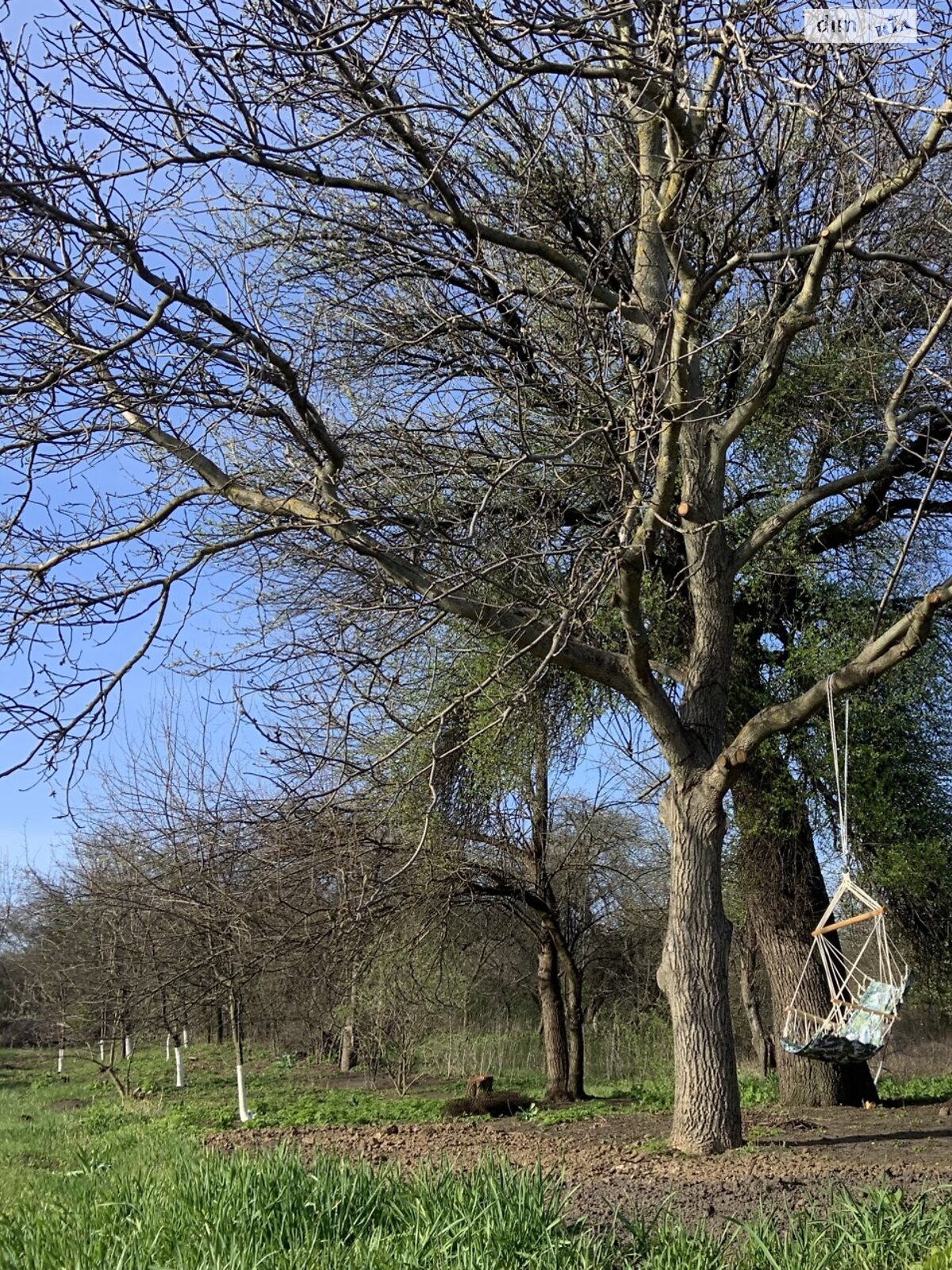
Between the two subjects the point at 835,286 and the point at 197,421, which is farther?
the point at 835,286

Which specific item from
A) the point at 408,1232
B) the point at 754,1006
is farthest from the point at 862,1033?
the point at 754,1006

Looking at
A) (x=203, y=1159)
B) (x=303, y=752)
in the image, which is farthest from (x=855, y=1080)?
(x=303, y=752)

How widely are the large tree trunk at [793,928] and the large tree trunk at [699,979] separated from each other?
2.75 meters

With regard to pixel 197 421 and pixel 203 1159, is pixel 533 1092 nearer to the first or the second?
pixel 203 1159

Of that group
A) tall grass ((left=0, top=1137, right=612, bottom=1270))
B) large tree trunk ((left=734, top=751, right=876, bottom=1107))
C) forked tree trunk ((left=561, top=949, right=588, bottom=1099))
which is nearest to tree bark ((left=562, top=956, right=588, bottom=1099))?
forked tree trunk ((left=561, top=949, right=588, bottom=1099))

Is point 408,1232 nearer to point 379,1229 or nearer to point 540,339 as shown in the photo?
point 379,1229

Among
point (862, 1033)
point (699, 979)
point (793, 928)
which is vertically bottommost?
point (862, 1033)

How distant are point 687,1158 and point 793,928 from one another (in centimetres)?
417

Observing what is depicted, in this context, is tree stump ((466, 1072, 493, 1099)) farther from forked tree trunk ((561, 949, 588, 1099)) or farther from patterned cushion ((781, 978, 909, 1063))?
patterned cushion ((781, 978, 909, 1063))

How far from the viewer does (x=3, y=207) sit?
5.12m

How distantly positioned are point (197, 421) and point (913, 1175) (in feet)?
19.0

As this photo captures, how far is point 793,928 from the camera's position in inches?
431

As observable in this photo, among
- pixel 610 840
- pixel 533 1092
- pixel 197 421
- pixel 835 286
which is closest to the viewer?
pixel 197 421

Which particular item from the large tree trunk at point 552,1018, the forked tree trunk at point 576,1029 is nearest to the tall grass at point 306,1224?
the large tree trunk at point 552,1018
